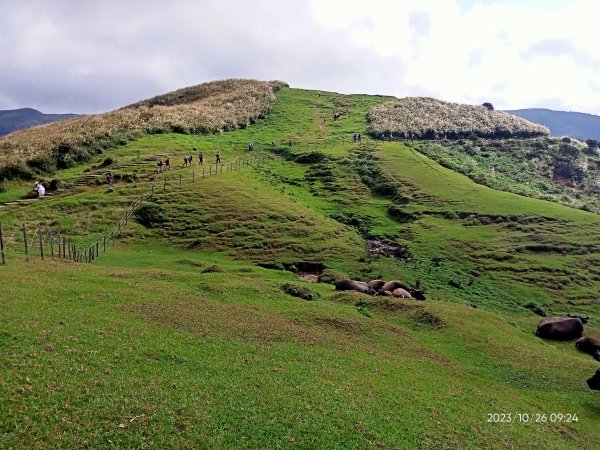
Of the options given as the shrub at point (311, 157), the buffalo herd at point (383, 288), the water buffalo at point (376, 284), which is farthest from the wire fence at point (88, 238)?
the water buffalo at point (376, 284)

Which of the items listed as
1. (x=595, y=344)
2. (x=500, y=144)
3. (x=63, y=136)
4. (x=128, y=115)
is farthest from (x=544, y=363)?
(x=500, y=144)

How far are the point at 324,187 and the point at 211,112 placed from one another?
45521 millimetres

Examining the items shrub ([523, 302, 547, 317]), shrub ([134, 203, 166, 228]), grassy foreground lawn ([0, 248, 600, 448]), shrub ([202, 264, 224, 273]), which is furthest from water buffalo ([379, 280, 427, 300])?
shrub ([134, 203, 166, 228])

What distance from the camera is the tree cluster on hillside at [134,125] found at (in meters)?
66.9

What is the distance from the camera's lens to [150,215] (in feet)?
184

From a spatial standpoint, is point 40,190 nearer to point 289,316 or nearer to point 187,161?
point 187,161

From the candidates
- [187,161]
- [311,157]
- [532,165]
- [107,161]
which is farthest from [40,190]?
[532,165]

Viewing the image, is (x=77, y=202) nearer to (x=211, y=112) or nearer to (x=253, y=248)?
(x=253, y=248)

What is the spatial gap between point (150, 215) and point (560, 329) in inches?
1635

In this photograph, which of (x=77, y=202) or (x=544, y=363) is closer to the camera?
(x=544, y=363)

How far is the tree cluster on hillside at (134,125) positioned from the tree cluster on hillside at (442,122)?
96.7ft

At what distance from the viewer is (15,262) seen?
115ft

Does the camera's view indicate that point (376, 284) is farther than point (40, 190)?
No

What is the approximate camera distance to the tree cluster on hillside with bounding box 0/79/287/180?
66.9 meters
